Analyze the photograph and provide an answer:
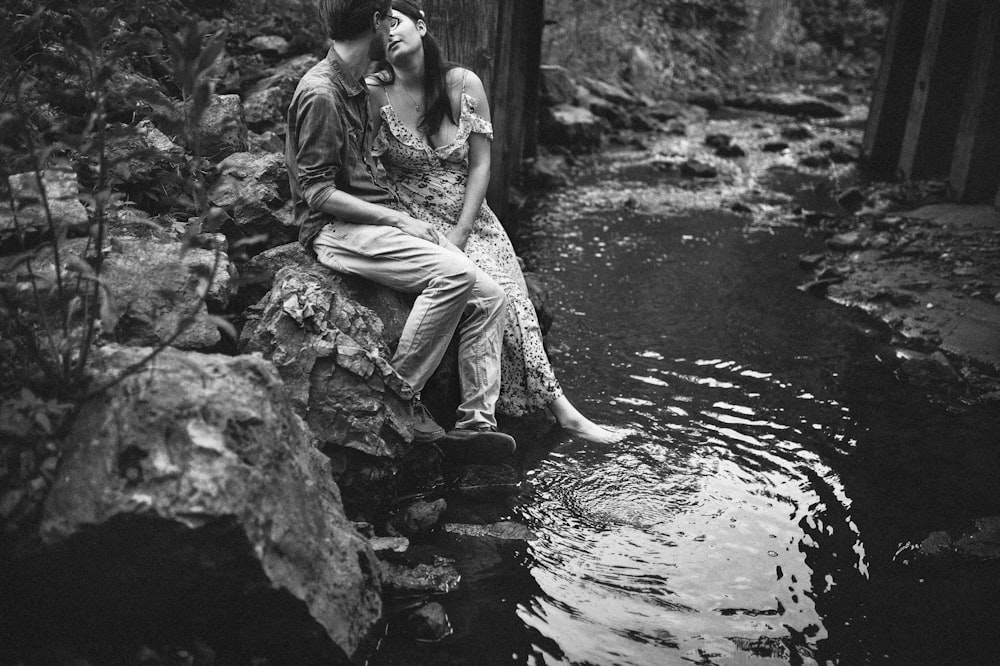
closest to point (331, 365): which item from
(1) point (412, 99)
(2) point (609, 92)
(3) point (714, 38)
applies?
(1) point (412, 99)

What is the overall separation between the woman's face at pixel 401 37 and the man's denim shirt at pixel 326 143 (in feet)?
1.46

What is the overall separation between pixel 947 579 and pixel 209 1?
624 cm

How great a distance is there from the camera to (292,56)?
22.2 feet

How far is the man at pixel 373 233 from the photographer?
3.57 meters

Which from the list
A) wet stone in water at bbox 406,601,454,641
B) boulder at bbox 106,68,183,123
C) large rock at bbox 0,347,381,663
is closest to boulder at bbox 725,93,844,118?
boulder at bbox 106,68,183,123

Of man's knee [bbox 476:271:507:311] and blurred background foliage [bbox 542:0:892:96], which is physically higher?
blurred background foliage [bbox 542:0:892:96]

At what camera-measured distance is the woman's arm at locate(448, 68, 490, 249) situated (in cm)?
428

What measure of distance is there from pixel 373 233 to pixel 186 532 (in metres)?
1.80

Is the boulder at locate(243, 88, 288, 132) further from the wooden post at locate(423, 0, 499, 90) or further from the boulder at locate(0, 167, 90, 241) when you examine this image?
the boulder at locate(0, 167, 90, 241)

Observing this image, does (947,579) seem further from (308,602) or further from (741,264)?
(741,264)

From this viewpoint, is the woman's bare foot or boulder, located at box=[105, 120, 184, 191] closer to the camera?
boulder, located at box=[105, 120, 184, 191]

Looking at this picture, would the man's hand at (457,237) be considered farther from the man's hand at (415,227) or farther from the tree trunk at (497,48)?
the tree trunk at (497,48)

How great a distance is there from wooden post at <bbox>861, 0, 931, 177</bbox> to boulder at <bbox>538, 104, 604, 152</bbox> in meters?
3.56

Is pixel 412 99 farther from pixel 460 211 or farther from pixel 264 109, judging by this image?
pixel 264 109
